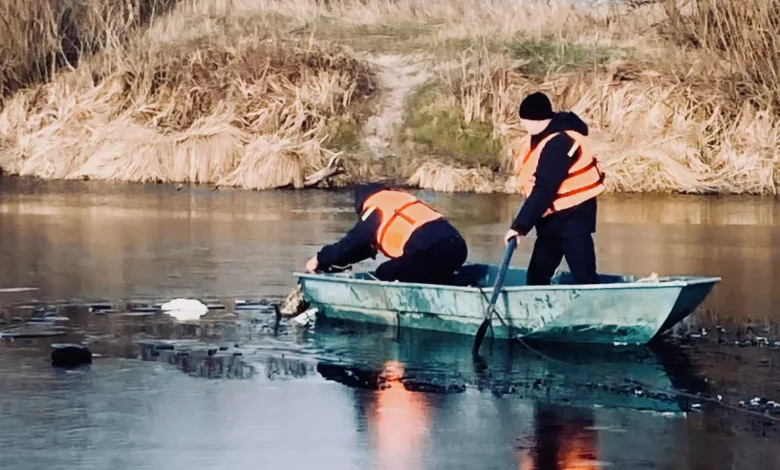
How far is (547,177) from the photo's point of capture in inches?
483

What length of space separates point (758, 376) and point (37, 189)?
19.4 metres

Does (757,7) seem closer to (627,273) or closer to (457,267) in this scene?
(627,273)

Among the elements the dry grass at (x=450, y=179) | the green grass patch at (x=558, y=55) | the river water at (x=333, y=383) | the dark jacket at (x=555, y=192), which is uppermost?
the green grass patch at (x=558, y=55)

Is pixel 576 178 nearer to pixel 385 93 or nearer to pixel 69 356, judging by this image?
pixel 69 356

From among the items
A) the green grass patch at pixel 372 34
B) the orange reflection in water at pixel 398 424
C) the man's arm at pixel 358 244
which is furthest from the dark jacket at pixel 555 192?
the green grass patch at pixel 372 34

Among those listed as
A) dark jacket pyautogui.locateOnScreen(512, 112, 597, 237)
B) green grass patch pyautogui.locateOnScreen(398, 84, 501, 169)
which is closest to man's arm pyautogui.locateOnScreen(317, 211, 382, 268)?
dark jacket pyautogui.locateOnScreen(512, 112, 597, 237)

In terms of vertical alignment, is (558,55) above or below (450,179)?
above

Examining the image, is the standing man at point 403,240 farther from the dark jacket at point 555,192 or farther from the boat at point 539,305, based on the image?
the dark jacket at point 555,192

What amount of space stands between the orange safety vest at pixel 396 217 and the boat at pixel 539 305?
340mm

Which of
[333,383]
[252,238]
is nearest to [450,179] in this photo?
[252,238]

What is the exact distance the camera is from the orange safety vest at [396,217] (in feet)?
42.5

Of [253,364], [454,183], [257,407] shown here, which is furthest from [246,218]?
[257,407]

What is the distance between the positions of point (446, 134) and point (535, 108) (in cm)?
1842

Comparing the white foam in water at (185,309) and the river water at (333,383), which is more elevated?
the white foam in water at (185,309)
